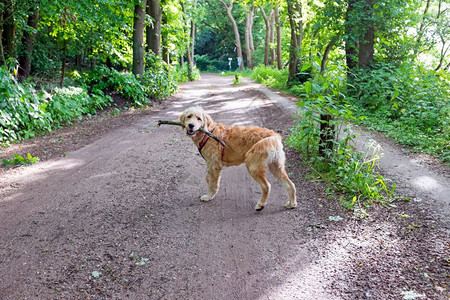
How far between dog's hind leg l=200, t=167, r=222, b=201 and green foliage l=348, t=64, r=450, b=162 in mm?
3897

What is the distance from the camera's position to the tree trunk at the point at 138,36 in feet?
51.9

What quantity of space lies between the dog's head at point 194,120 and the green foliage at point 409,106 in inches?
150

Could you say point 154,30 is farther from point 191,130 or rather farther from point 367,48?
point 191,130

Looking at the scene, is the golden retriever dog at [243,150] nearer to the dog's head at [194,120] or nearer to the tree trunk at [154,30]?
the dog's head at [194,120]

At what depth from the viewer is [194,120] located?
17.2ft

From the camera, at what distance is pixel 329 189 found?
5.80 meters

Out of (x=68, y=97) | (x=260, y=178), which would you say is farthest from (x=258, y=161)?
(x=68, y=97)

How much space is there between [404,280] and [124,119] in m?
11.4

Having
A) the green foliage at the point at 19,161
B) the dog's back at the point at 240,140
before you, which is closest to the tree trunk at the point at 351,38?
the dog's back at the point at 240,140

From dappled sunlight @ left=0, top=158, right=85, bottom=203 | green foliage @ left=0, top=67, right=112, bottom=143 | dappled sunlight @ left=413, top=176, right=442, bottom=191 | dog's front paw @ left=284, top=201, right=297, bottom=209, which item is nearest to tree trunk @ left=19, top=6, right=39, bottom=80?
green foliage @ left=0, top=67, right=112, bottom=143

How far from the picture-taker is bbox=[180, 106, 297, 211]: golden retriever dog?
492 cm

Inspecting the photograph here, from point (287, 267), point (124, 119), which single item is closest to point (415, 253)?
point (287, 267)

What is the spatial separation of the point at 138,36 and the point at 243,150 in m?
12.9

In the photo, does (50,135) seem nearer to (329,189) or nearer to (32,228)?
(32,228)
